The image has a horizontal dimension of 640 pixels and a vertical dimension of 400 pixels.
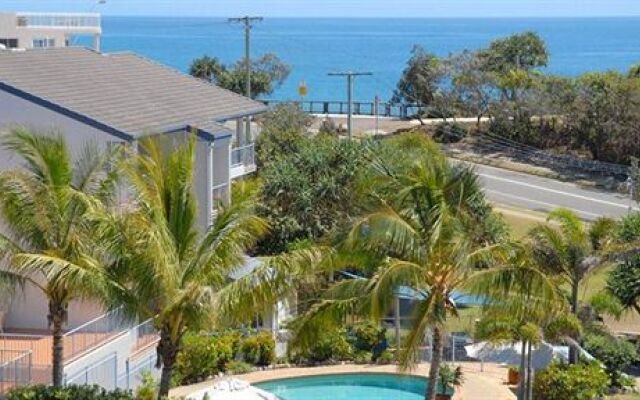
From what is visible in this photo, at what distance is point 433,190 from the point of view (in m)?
21.5

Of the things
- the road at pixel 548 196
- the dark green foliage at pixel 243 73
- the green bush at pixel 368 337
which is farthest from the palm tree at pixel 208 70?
Answer: the green bush at pixel 368 337

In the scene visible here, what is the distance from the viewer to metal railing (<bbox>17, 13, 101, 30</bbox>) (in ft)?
230

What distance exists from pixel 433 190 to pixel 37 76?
16.7 m

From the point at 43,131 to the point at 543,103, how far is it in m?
45.7

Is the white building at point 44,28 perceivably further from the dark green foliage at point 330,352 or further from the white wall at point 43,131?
the dark green foliage at point 330,352

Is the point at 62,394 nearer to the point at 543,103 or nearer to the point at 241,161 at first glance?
the point at 241,161

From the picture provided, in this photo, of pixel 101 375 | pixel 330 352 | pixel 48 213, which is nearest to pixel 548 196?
pixel 330 352

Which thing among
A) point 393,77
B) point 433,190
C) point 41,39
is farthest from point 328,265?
point 393,77

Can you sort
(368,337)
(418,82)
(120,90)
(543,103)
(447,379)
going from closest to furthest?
(447,379), (368,337), (120,90), (543,103), (418,82)

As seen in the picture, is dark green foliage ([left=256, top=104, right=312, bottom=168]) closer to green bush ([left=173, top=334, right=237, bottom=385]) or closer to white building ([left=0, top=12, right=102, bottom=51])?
white building ([left=0, top=12, right=102, bottom=51])

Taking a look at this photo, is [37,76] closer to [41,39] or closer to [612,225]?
[612,225]

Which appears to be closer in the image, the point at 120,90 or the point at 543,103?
the point at 120,90

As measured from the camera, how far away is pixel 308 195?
133 ft

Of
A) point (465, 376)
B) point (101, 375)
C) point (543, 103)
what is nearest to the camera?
point (101, 375)
